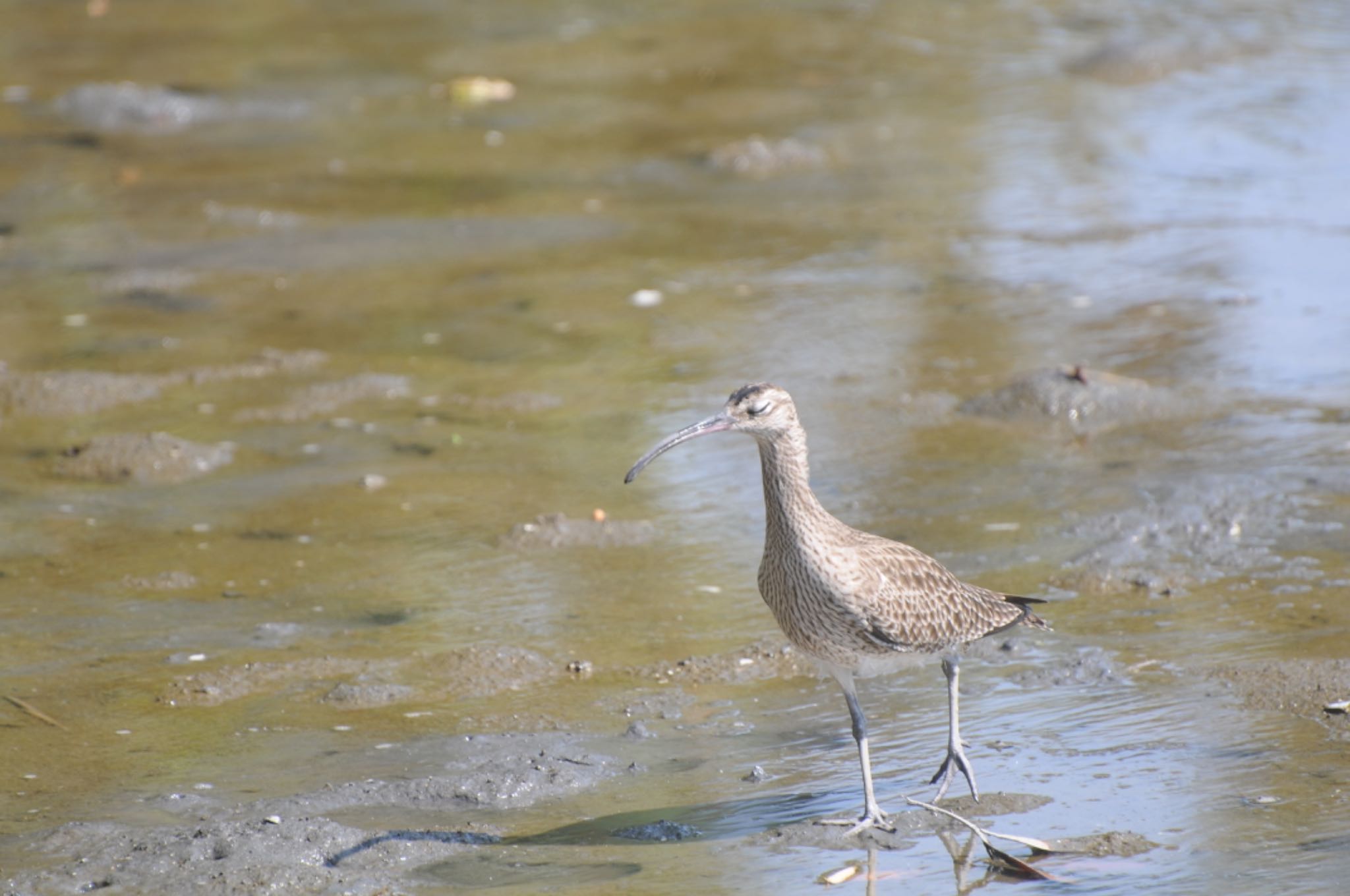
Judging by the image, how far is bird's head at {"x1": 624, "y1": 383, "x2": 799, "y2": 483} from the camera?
5.50 metres

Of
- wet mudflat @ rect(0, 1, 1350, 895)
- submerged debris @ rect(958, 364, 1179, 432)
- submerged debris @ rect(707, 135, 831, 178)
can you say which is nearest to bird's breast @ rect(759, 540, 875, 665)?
wet mudflat @ rect(0, 1, 1350, 895)

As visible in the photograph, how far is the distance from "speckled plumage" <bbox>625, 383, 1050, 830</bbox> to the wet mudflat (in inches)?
15.4

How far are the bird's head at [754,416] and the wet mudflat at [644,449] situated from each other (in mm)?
1090

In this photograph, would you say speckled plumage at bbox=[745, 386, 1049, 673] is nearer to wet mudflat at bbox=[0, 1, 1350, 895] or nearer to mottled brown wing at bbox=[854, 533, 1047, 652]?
mottled brown wing at bbox=[854, 533, 1047, 652]

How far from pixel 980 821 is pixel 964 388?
4.36 metres

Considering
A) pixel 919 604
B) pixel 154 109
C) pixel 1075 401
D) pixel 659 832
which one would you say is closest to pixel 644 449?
pixel 1075 401

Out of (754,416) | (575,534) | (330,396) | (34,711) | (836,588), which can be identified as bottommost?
(330,396)

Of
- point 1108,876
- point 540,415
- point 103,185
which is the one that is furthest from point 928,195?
point 1108,876

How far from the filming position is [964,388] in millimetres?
9328

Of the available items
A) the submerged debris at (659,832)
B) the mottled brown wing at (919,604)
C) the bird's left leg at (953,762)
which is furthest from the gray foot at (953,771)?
the submerged debris at (659,832)

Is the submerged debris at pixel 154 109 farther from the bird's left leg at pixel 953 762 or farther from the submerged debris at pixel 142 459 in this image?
the bird's left leg at pixel 953 762

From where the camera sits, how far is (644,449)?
869 cm

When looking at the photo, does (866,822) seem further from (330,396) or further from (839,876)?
(330,396)

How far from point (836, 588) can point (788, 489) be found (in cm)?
35
